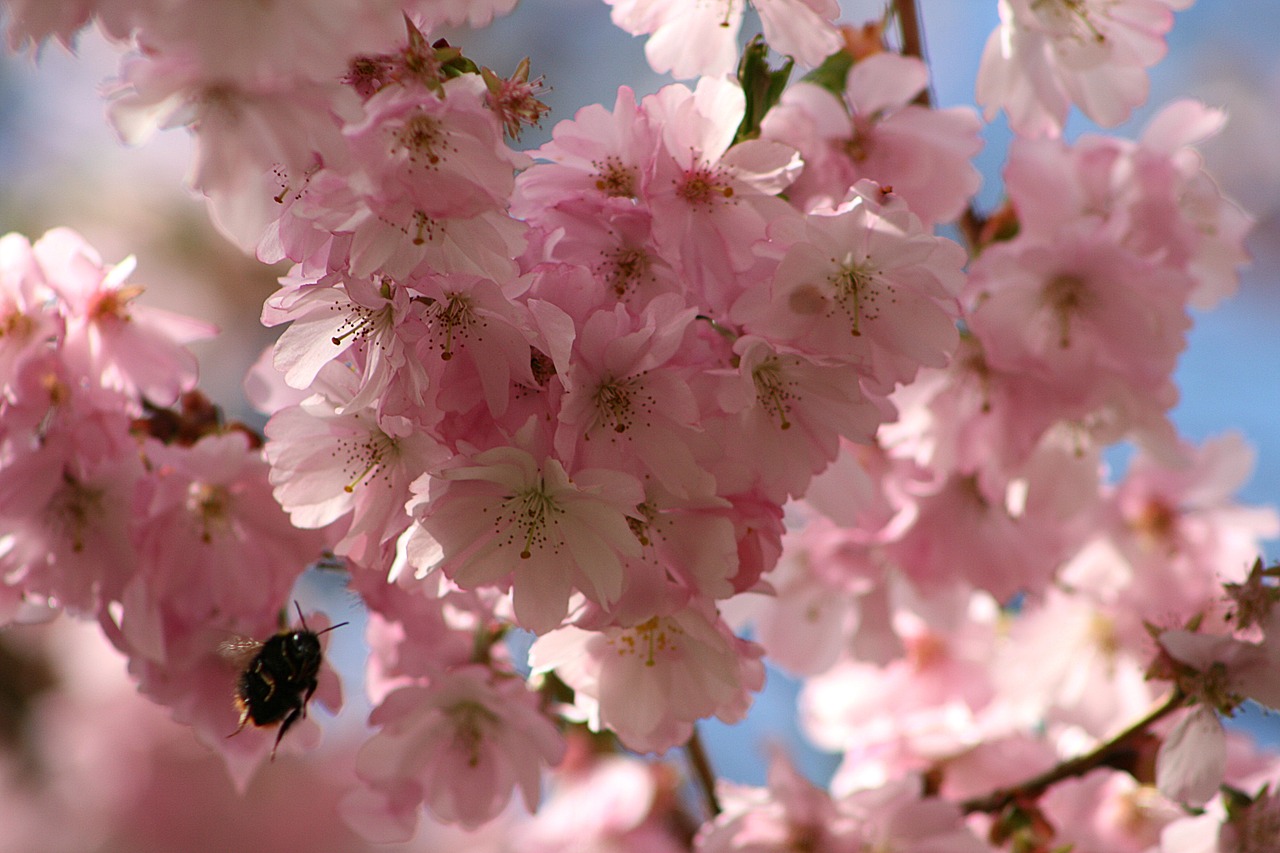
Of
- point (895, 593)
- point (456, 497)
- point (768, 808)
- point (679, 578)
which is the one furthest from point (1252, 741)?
point (456, 497)

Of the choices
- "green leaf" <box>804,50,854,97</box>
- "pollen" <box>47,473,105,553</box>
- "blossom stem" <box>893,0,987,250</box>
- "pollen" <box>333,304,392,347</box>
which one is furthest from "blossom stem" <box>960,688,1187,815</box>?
"pollen" <box>47,473,105,553</box>

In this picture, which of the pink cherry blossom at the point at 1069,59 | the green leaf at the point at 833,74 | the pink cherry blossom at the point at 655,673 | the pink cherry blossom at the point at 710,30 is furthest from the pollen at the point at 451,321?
the pink cherry blossom at the point at 1069,59

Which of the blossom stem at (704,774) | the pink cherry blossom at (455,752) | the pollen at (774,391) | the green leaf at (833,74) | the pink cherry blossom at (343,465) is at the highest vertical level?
the green leaf at (833,74)

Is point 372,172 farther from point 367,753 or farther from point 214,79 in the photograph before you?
point 367,753

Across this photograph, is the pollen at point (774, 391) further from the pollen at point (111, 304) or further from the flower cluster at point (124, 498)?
the pollen at point (111, 304)

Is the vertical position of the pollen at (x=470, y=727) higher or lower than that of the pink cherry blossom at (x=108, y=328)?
lower

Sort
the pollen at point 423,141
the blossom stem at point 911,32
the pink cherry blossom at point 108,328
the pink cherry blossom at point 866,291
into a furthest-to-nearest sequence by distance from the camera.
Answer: the blossom stem at point 911,32 → the pink cherry blossom at point 108,328 → the pink cherry blossom at point 866,291 → the pollen at point 423,141
